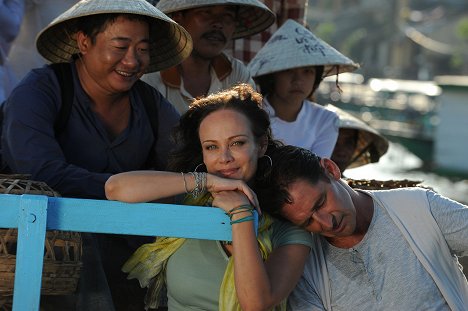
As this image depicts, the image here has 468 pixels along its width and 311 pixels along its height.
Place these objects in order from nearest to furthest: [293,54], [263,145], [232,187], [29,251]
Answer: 1. [29,251]
2. [232,187]
3. [263,145]
4. [293,54]

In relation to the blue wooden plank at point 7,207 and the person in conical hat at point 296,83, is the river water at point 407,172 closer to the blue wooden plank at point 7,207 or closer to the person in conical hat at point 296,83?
the person in conical hat at point 296,83

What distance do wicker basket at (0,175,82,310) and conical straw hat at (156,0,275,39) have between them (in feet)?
4.36

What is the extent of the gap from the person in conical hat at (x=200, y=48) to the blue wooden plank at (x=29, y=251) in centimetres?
148

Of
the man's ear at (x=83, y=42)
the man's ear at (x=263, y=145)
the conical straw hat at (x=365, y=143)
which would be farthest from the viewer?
the conical straw hat at (x=365, y=143)

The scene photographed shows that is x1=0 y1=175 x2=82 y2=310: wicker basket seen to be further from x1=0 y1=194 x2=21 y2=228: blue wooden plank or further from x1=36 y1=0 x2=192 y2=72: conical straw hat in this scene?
x1=36 y1=0 x2=192 y2=72: conical straw hat

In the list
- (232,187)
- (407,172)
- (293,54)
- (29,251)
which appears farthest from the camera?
(407,172)

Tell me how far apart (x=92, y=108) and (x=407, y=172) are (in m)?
19.9

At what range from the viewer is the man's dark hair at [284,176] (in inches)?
85.8

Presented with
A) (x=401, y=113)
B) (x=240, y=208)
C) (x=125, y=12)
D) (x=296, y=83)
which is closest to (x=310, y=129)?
(x=296, y=83)

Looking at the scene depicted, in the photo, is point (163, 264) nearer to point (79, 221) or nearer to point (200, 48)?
point (79, 221)

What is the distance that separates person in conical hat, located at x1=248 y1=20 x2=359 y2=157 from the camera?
148 inches

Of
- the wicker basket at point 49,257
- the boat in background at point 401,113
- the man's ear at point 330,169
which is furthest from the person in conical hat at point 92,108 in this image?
the boat in background at point 401,113

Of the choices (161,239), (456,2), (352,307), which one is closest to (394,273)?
(352,307)

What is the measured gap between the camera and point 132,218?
1.94 meters
